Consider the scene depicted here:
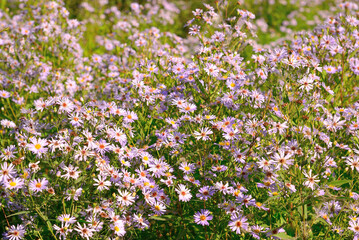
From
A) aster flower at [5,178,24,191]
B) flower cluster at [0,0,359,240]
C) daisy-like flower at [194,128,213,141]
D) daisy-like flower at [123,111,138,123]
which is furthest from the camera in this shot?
daisy-like flower at [123,111,138,123]

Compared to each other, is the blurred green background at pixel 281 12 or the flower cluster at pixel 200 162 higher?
the blurred green background at pixel 281 12

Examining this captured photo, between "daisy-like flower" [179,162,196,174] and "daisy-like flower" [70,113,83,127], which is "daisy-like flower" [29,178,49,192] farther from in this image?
"daisy-like flower" [179,162,196,174]

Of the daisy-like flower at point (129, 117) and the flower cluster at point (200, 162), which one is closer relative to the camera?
the flower cluster at point (200, 162)

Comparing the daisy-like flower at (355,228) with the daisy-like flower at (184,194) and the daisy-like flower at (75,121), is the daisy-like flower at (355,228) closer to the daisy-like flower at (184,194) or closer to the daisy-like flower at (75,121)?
the daisy-like flower at (184,194)

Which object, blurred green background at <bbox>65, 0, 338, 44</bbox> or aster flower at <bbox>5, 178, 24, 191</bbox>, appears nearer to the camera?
aster flower at <bbox>5, 178, 24, 191</bbox>

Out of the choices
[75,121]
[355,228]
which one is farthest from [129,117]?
[355,228]

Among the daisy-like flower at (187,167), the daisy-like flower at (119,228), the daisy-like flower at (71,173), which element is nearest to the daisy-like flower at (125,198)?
the daisy-like flower at (119,228)

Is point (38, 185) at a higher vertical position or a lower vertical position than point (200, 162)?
lower

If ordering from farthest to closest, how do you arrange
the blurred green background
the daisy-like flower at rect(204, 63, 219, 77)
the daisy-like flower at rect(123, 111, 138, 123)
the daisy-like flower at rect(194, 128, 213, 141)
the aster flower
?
the blurred green background, the daisy-like flower at rect(204, 63, 219, 77), the daisy-like flower at rect(123, 111, 138, 123), the daisy-like flower at rect(194, 128, 213, 141), the aster flower

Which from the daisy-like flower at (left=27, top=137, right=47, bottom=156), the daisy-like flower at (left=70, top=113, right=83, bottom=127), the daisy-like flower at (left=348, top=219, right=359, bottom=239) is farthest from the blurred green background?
the daisy-like flower at (left=27, top=137, right=47, bottom=156)

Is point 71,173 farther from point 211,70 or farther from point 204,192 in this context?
point 211,70

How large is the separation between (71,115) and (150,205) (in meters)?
0.97

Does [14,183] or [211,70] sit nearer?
[14,183]

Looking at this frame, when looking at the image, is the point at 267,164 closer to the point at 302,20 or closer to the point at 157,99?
the point at 157,99
